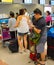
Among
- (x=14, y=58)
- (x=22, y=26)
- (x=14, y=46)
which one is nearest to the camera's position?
(x=14, y=58)

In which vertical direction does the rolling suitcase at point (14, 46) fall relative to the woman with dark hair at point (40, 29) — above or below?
below

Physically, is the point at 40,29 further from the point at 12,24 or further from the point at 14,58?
the point at 12,24

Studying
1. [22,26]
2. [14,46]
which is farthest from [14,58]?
[22,26]

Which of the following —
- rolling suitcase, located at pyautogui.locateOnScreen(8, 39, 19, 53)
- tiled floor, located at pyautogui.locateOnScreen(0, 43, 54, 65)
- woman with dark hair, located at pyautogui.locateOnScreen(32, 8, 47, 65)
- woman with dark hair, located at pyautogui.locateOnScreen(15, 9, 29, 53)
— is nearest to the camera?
woman with dark hair, located at pyautogui.locateOnScreen(32, 8, 47, 65)

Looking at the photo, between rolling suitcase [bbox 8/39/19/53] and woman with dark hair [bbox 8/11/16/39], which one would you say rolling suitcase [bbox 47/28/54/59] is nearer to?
rolling suitcase [bbox 8/39/19/53]

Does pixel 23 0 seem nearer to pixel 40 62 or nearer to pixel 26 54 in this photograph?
pixel 26 54

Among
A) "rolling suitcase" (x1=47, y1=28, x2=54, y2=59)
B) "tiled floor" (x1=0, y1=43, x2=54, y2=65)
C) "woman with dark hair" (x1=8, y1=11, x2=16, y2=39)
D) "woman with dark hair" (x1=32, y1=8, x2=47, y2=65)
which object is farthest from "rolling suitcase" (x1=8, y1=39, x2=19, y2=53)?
"woman with dark hair" (x1=32, y1=8, x2=47, y2=65)

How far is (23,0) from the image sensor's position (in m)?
9.44

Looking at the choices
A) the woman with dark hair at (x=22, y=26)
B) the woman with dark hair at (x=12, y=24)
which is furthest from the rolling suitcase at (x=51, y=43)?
the woman with dark hair at (x=12, y=24)

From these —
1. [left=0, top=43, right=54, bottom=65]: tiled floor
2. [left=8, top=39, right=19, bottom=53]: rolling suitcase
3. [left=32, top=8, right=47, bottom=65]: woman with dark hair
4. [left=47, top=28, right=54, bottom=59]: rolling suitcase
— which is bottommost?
[left=0, top=43, right=54, bottom=65]: tiled floor

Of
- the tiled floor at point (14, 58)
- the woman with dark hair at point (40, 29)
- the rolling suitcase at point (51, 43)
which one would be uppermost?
the woman with dark hair at point (40, 29)

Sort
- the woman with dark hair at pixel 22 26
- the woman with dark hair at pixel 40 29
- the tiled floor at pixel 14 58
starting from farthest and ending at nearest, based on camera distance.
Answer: the woman with dark hair at pixel 22 26
the tiled floor at pixel 14 58
the woman with dark hair at pixel 40 29

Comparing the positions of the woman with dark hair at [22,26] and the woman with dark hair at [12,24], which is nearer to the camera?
the woman with dark hair at [22,26]

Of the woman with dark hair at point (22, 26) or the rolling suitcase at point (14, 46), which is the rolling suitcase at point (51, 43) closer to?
the woman with dark hair at point (22, 26)
